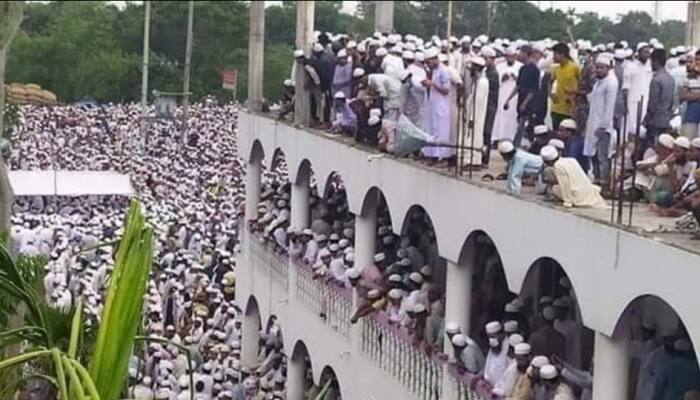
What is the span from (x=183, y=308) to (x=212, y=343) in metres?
1.34

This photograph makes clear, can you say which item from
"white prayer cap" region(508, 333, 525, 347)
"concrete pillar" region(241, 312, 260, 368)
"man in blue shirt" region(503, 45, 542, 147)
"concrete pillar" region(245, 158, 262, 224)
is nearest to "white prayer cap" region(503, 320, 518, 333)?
"white prayer cap" region(508, 333, 525, 347)

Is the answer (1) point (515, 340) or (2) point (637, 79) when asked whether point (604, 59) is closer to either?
(2) point (637, 79)

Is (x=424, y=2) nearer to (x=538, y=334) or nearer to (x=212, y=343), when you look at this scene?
(x=212, y=343)

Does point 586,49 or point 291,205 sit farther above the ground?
point 586,49

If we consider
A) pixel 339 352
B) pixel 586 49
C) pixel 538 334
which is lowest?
pixel 339 352

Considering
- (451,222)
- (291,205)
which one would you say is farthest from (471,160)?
(291,205)

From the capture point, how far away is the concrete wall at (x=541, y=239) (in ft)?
25.5

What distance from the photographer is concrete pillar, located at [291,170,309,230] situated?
16891 mm

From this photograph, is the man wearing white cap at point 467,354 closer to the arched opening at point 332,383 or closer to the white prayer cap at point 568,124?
the white prayer cap at point 568,124

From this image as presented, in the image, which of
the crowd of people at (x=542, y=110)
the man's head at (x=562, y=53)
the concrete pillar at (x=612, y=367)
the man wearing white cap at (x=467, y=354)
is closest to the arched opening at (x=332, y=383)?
the crowd of people at (x=542, y=110)

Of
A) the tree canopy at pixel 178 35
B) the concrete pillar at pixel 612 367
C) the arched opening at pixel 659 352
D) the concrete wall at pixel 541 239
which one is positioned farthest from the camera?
the tree canopy at pixel 178 35

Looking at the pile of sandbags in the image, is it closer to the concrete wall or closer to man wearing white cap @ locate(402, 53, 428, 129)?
the concrete wall

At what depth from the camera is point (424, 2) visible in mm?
77750

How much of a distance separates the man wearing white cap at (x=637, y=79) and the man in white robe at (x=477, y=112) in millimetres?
1201
